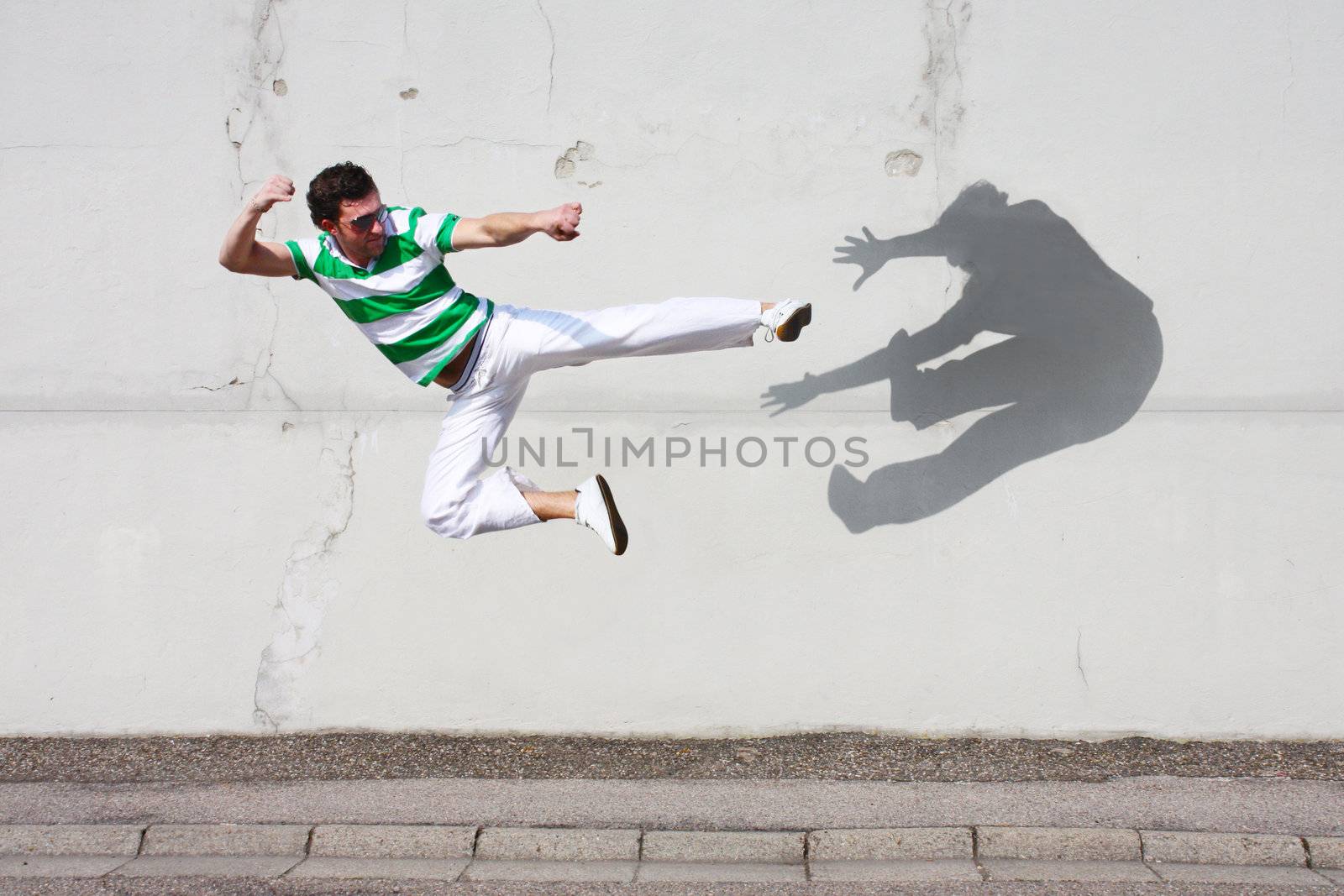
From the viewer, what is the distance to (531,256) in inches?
239

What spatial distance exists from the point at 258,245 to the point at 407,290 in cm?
53

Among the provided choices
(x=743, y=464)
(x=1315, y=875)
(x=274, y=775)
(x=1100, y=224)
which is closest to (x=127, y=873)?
(x=274, y=775)

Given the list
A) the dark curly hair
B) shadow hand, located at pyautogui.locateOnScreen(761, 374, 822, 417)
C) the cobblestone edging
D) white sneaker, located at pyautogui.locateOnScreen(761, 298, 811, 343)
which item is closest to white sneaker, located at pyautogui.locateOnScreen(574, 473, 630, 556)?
white sneaker, located at pyautogui.locateOnScreen(761, 298, 811, 343)

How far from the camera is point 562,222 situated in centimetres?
376

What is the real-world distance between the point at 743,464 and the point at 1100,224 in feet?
7.10

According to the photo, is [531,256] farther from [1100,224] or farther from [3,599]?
[3,599]

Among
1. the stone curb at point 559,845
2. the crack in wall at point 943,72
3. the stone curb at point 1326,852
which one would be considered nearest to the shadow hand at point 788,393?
the crack in wall at point 943,72

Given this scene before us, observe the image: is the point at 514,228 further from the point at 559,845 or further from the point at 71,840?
the point at 71,840

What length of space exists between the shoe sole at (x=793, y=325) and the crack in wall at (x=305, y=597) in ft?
9.28

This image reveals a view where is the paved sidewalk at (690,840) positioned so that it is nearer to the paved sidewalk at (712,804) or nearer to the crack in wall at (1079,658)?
the paved sidewalk at (712,804)

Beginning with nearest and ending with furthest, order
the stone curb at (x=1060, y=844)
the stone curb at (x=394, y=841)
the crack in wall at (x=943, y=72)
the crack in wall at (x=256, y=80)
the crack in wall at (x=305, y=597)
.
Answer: the stone curb at (x=1060, y=844) → the stone curb at (x=394, y=841) → the crack in wall at (x=943, y=72) → the crack in wall at (x=256, y=80) → the crack in wall at (x=305, y=597)

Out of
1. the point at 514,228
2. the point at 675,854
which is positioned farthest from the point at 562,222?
the point at 675,854

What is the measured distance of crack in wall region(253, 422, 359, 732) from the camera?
6141 mm

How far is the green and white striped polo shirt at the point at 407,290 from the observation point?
4.24m
